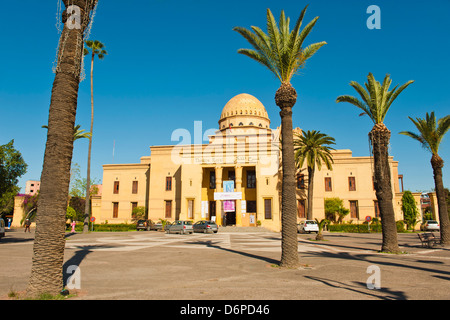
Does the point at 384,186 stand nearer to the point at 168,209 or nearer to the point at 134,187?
the point at 168,209

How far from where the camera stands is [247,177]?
4212 centimetres

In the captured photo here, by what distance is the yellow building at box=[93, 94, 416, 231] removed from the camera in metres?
38.8

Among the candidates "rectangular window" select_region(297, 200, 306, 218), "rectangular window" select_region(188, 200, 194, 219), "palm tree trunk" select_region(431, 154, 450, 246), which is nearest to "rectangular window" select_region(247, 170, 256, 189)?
"rectangular window" select_region(297, 200, 306, 218)

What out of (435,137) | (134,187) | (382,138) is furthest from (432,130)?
(134,187)

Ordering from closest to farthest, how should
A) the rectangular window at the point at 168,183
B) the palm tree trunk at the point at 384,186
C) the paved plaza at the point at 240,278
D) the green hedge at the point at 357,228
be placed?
1. the paved plaza at the point at 240,278
2. the palm tree trunk at the point at 384,186
3. the green hedge at the point at 357,228
4. the rectangular window at the point at 168,183

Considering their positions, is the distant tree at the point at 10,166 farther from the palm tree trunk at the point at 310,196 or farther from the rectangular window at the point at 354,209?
the rectangular window at the point at 354,209

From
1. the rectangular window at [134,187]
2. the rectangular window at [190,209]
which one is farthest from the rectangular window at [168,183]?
the rectangular window at [134,187]

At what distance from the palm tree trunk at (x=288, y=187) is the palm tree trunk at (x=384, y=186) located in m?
7.11

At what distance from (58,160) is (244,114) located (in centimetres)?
4261

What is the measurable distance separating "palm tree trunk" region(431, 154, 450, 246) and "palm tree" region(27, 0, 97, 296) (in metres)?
21.6

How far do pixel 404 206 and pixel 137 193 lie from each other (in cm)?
3891

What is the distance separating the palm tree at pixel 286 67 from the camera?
11602 mm

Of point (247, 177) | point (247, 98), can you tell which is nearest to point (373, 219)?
point (247, 177)

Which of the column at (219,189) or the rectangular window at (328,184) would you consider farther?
the rectangular window at (328,184)
